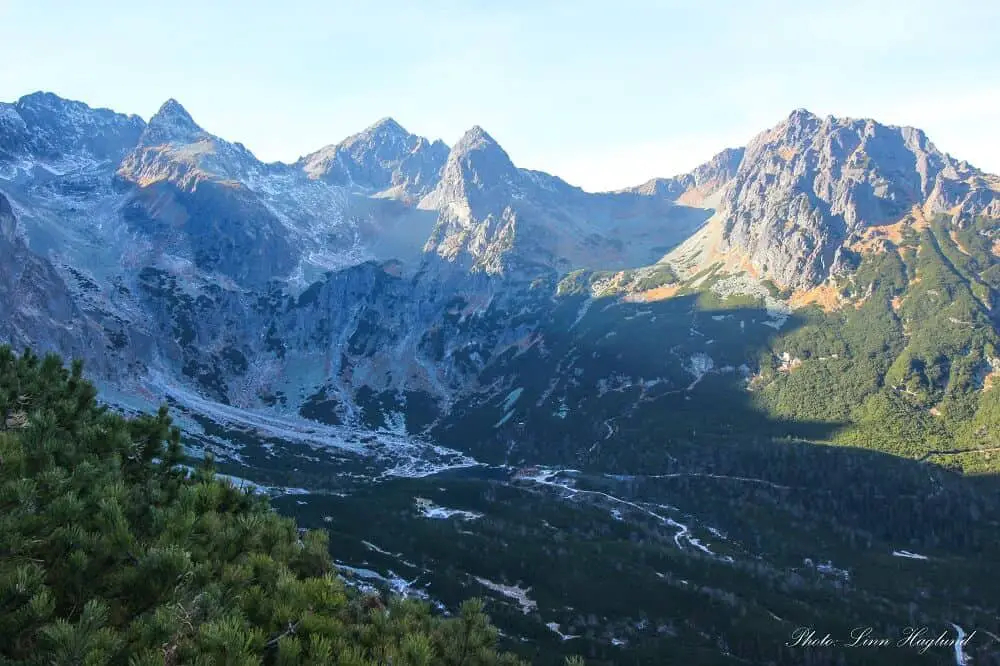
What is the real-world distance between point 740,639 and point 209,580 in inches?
5592

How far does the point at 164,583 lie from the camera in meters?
13.4

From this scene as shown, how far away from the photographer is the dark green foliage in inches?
448

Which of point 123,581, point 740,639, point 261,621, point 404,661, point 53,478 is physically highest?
point 53,478

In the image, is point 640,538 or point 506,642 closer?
point 506,642

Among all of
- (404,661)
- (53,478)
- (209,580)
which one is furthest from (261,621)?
(53,478)

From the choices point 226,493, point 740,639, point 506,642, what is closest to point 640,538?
point 740,639

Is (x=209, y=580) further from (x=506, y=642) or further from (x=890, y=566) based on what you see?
(x=890, y=566)

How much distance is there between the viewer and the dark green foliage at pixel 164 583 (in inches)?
448

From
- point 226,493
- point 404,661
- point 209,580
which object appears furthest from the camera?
point 226,493

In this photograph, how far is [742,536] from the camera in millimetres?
195750

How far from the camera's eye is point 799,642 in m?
130

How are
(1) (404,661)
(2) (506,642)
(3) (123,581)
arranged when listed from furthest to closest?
(2) (506,642)
(1) (404,661)
(3) (123,581)

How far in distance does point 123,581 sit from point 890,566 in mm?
206622

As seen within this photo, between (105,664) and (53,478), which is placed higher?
(53,478)
